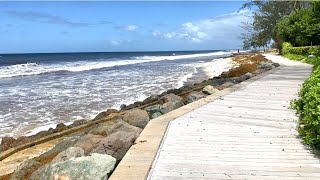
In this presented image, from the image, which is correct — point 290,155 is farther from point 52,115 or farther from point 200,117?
point 52,115

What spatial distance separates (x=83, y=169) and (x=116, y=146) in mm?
1132

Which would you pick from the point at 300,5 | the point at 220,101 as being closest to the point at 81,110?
the point at 220,101

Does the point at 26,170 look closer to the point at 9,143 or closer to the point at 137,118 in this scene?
the point at 137,118

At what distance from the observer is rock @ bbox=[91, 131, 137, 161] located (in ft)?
16.5

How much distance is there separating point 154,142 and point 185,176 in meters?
1.19

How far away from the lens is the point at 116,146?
512cm

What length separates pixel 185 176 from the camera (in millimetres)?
3770

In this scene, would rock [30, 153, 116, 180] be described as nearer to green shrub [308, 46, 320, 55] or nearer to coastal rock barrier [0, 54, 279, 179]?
coastal rock barrier [0, 54, 279, 179]

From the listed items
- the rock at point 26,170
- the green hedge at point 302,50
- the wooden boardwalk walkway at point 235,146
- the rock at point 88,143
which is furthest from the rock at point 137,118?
the green hedge at point 302,50

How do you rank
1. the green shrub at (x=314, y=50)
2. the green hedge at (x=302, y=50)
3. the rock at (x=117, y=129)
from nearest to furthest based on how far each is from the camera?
the rock at (x=117, y=129)
the green shrub at (x=314, y=50)
the green hedge at (x=302, y=50)

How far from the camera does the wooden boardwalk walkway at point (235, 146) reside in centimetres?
388

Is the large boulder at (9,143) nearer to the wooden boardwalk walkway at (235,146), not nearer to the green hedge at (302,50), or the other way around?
the wooden boardwalk walkway at (235,146)

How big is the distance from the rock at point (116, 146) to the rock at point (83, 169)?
73 centimetres

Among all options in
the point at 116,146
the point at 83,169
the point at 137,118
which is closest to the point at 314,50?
the point at 137,118
